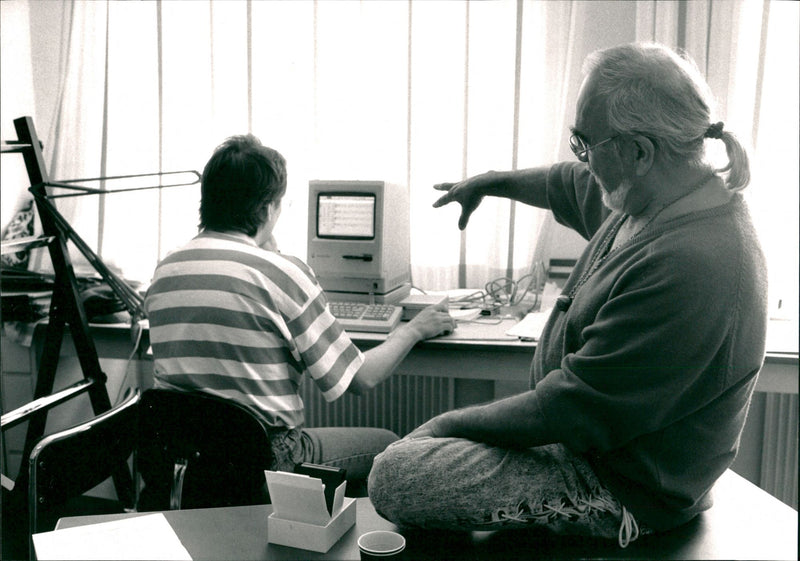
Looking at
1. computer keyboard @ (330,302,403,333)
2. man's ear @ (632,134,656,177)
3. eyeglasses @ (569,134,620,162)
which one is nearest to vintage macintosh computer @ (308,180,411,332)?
computer keyboard @ (330,302,403,333)

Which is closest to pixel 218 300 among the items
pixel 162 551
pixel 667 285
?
pixel 162 551

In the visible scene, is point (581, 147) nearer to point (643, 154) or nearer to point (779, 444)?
point (643, 154)

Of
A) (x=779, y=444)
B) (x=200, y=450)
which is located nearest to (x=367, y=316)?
(x=200, y=450)

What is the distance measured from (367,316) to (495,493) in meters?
0.96

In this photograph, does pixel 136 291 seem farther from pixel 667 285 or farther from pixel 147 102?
pixel 667 285

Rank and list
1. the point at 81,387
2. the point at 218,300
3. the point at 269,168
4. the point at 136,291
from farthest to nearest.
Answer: the point at 136,291
the point at 81,387
the point at 269,168
the point at 218,300

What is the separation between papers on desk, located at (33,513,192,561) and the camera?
32.9 inches

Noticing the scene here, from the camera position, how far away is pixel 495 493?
1.06 meters

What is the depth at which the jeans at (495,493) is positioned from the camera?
1058 mm

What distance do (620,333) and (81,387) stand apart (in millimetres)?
1605

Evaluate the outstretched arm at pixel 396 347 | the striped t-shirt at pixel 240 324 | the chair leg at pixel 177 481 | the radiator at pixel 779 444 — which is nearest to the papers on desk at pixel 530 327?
the outstretched arm at pixel 396 347

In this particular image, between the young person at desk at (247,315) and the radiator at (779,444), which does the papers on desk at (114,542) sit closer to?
the young person at desk at (247,315)

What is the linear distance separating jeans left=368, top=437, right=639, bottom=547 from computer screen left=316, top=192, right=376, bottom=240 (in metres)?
1.01

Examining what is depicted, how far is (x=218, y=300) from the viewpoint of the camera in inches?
56.8
